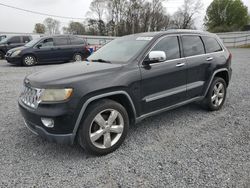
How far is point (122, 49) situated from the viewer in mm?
3816

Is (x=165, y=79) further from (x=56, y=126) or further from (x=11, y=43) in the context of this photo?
(x=11, y=43)

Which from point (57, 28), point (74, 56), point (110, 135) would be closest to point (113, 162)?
point (110, 135)

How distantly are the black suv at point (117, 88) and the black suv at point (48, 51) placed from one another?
854cm

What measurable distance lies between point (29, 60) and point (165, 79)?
991 cm

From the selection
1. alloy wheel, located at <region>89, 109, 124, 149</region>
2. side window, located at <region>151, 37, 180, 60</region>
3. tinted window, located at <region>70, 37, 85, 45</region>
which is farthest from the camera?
tinted window, located at <region>70, 37, 85, 45</region>

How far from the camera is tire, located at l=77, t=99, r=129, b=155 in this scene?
2803 mm

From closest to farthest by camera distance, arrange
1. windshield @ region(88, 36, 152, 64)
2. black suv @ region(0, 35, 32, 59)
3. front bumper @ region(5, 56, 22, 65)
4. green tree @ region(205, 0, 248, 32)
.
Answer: windshield @ region(88, 36, 152, 64)
front bumper @ region(5, 56, 22, 65)
black suv @ region(0, 35, 32, 59)
green tree @ region(205, 0, 248, 32)

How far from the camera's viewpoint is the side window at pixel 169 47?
3.63 m

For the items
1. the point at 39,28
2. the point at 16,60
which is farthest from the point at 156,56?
the point at 39,28

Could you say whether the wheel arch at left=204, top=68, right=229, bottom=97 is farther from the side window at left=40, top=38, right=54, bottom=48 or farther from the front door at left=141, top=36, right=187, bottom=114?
the side window at left=40, top=38, right=54, bottom=48

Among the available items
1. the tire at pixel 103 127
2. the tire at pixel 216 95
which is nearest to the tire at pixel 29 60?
the tire at pixel 216 95

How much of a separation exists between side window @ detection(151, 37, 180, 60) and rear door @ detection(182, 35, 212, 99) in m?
0.20

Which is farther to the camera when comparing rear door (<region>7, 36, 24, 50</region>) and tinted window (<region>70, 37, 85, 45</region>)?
rear door (<region>7, 36, 24, 50</region>)

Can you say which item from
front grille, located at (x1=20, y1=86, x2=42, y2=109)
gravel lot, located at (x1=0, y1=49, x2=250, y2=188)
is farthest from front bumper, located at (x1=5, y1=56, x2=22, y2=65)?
front grille, located at (x1=20, y1=86, x2=42, y2=109)
